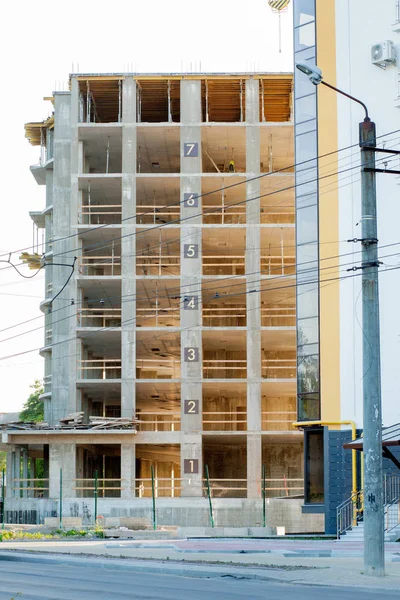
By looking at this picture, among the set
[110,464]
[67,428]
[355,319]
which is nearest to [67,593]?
[355,319]

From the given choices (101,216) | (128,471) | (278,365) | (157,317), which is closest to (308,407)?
(128,471)

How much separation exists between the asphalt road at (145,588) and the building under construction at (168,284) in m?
34.8

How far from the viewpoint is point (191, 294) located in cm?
6372

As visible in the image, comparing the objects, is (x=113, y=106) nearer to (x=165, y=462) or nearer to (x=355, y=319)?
(x=165, y=462)

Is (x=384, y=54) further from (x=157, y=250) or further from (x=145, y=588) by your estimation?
(x=157, y=250)

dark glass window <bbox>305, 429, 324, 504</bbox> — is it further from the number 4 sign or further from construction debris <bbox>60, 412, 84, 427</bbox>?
construction debris <bbox>60, 412, 84, 427</bbox>

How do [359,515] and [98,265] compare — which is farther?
[98,265]

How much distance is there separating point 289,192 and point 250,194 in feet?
16.6

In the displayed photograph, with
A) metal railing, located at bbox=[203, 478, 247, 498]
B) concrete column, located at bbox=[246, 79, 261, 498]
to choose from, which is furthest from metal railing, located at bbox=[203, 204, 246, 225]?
metal railing, located at bbox=[203, 478, 247, 498]

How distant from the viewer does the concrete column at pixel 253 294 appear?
201 ft

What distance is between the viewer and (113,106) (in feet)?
231

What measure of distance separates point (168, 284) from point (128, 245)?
3.54m

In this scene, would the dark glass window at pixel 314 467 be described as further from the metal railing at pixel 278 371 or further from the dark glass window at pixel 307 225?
the metal railing at pixel 278 371

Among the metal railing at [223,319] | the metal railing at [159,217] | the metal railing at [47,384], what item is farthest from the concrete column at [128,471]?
the metal railing at [159,217]
